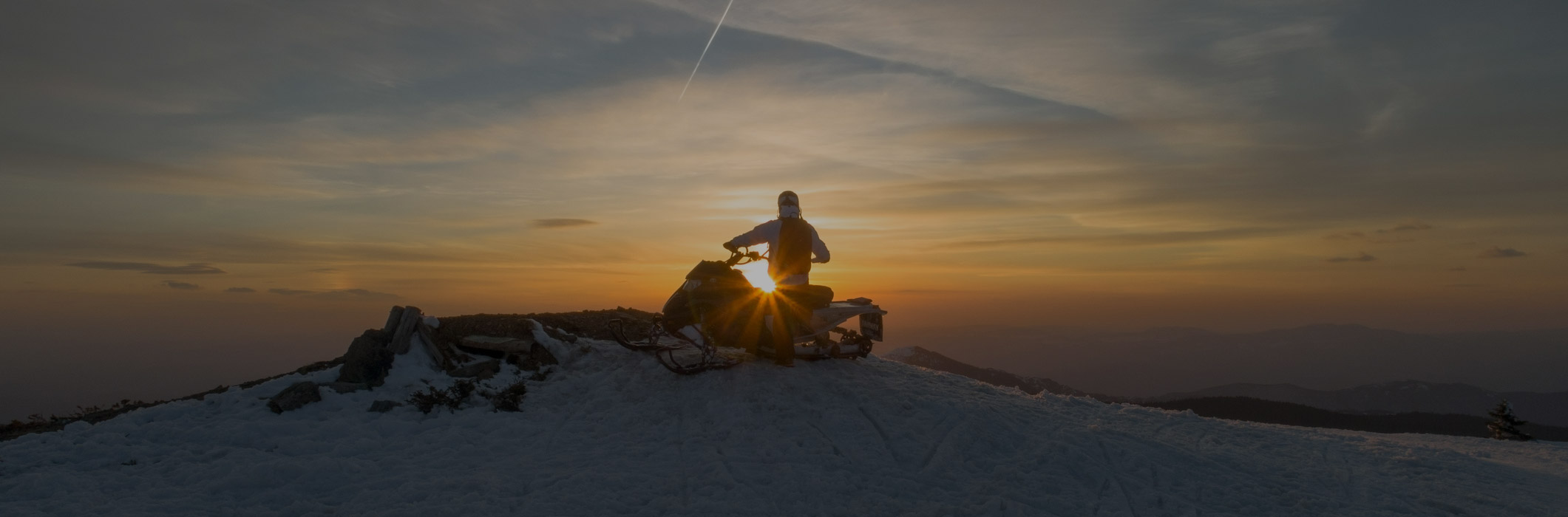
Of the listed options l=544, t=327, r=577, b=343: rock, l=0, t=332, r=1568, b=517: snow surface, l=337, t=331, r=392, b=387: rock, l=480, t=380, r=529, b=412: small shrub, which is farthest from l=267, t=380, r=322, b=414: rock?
l=544, t=327, r=577, b=343: rock

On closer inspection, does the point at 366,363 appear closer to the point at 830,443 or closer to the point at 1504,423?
the point at 830,443

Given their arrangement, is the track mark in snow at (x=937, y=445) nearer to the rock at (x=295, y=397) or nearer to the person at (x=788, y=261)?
the person at (x=788, y=261)

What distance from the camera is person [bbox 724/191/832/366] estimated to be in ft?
38.6

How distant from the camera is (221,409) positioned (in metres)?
9.64

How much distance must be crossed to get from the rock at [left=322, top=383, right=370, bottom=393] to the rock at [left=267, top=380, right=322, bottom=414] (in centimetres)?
26

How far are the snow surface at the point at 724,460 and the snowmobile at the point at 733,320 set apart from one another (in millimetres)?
457

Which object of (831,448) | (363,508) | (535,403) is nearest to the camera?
(363,508)

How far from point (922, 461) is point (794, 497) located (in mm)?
1959

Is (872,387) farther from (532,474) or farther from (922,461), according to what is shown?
(532,474)

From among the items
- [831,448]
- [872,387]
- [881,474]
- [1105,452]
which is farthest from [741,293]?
[1105,452]

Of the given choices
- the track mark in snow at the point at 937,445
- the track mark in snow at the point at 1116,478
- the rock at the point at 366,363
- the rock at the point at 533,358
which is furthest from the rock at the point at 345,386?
the track mark in snow at the point at 1116,478

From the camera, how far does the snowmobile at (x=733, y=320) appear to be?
11.4 m

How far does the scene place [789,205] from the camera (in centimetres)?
1192

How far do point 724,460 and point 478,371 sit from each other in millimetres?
5011
